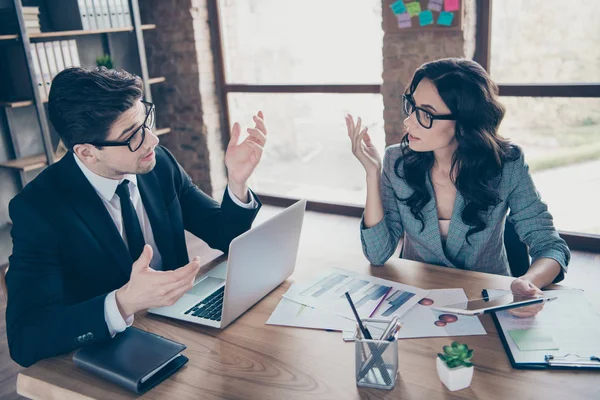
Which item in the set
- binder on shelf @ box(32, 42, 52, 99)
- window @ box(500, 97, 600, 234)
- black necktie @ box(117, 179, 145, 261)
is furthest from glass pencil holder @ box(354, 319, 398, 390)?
binder on shelf @ box(32, 42, 52, 99)

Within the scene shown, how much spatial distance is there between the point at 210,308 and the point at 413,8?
262cm

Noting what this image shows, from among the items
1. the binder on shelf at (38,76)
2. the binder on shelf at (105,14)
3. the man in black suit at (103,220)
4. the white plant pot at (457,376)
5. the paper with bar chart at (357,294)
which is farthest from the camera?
A: the binder on shelf at (105,14)

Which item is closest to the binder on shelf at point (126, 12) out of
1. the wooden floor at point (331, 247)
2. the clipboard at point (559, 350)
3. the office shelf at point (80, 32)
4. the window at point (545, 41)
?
the office shelf at point (80, 32)

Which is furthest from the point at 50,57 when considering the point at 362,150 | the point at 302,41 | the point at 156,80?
the point at 362,150

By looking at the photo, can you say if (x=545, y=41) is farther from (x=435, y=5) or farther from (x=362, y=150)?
(x=362, y=150)

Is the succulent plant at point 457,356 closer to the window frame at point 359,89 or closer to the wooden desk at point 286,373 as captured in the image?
the wooden desk at point 286,373

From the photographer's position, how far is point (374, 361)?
1137mm

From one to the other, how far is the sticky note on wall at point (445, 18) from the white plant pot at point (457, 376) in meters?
2.70

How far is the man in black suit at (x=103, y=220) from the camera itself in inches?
51.0

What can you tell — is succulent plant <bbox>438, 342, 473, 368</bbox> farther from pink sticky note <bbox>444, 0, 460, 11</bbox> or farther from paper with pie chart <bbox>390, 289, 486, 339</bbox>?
pink sticky note <bbox>444, 0, 460, 11</bbox>

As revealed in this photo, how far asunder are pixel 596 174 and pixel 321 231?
1786 mm

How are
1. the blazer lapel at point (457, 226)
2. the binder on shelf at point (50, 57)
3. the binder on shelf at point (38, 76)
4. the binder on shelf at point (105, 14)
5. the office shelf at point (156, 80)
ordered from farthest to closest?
1. the office shelf at point (156, 80)
2. the binder on shelf at point (105, 14)
3. the binder on shelf at point (50, 57)
4. the binder on shelf at point (38, 76)
5. the blazer lapel at point (457, 226)

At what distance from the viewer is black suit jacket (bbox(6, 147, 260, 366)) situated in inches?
51.2

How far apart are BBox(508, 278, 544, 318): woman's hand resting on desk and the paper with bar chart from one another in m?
0.22
